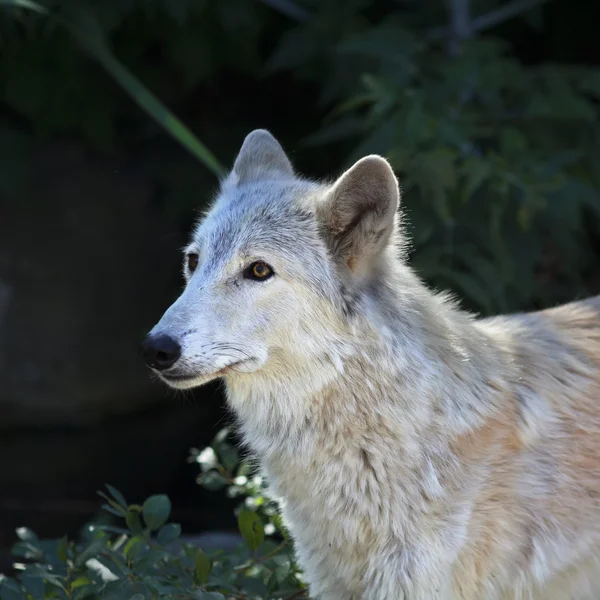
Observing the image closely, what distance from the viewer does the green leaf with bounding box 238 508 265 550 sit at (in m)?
3.54

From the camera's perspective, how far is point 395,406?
9.63 feet

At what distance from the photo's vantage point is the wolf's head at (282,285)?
2824 millimetres

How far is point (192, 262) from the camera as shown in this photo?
3.29 meters

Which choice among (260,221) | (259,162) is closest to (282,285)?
(260,221)

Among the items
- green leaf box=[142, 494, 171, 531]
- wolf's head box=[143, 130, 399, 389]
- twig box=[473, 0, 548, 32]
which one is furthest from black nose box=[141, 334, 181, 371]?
twig box=[473, 0, 548, 32]

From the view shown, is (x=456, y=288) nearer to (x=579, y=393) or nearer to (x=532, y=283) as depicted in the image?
(x=532, y=283)

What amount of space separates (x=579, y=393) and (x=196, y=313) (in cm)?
129

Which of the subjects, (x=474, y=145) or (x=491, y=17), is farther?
(x=491, y=17)

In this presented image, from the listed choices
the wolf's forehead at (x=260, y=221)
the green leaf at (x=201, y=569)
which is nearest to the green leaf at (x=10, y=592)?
the green leaf at (x=201, y=569)

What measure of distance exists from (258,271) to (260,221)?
0.21 meters

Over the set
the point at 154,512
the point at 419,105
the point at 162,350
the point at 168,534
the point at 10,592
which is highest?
the point at 419,105

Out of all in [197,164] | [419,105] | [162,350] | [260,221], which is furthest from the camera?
[197,164]

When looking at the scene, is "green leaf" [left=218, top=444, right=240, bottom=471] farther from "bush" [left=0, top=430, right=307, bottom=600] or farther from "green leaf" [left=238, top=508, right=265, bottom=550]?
"green leaf" [left=238, top=508, right=265, bottom=550]

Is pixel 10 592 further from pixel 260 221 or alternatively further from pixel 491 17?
pixel 491 17
